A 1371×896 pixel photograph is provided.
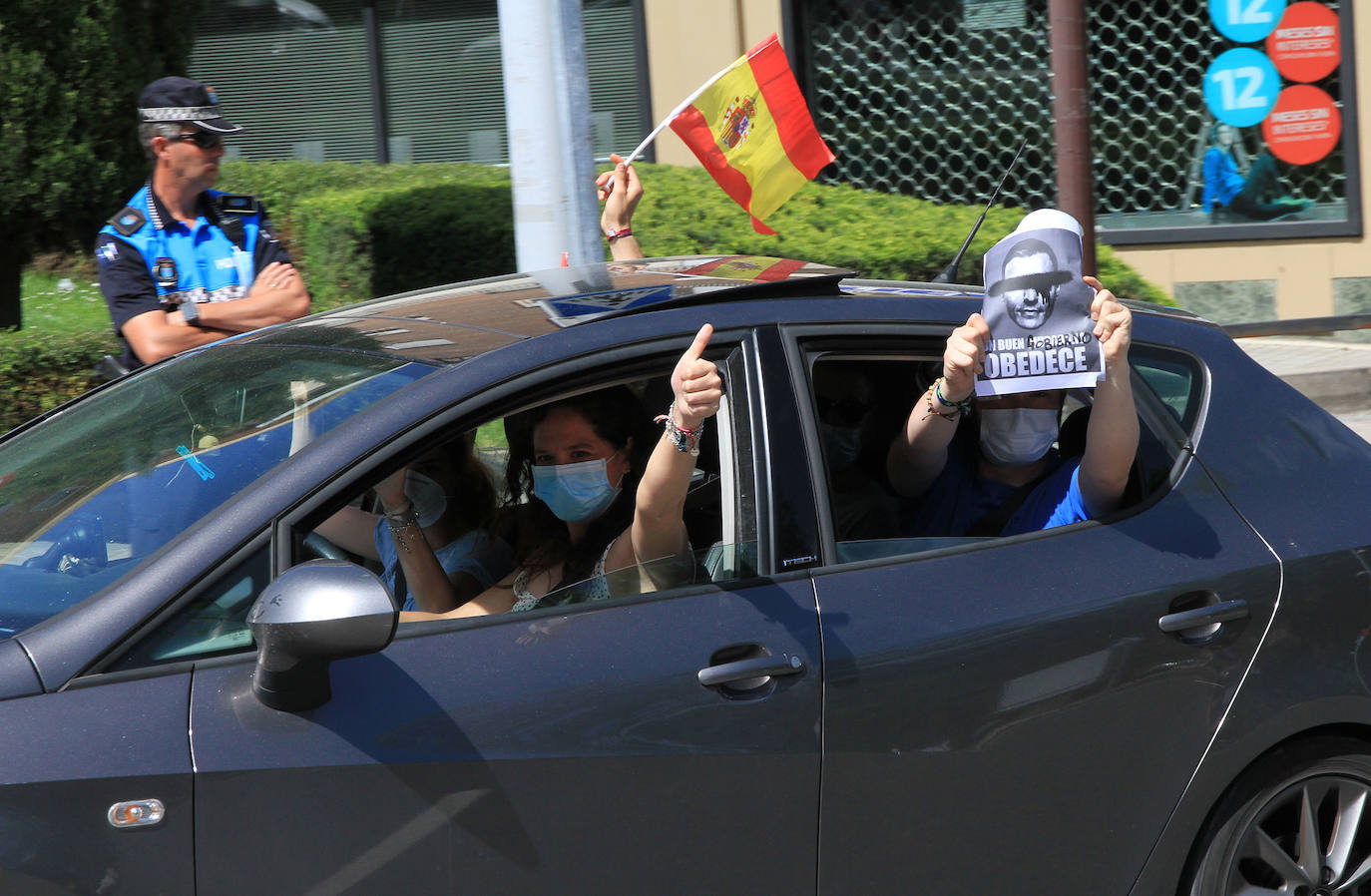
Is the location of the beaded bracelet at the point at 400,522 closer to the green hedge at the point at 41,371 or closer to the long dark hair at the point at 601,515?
the long dark hair at the point at 601,515

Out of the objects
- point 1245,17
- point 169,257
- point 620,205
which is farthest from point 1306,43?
point 169,257

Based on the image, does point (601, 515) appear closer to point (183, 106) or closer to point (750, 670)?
point (750, 670)

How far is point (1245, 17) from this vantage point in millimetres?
10891

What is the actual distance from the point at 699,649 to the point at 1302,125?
9.81 m

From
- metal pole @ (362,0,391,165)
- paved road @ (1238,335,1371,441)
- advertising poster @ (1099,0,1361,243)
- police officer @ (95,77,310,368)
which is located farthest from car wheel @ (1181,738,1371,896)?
metal pole @ (362,0,391,165)

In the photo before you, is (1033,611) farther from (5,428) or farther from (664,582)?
(5,428)

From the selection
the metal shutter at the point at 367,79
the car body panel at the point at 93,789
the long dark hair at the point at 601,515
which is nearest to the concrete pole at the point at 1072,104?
the long dark hair at the point at 601,515

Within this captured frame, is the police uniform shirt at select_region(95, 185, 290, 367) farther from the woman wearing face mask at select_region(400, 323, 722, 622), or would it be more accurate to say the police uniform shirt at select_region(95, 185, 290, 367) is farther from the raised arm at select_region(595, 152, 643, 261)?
the woman wearing face mask at select_region(400, 323, 722, 622)

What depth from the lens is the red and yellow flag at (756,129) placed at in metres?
4.73

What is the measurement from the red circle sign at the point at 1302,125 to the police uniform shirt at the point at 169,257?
8454 mm

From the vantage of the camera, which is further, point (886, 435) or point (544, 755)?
point (886, 435)

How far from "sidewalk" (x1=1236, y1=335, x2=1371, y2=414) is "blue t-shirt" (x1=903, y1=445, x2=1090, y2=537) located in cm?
549

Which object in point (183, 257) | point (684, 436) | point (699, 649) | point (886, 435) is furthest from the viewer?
point (183, 257)

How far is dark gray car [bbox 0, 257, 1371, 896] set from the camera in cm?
218
